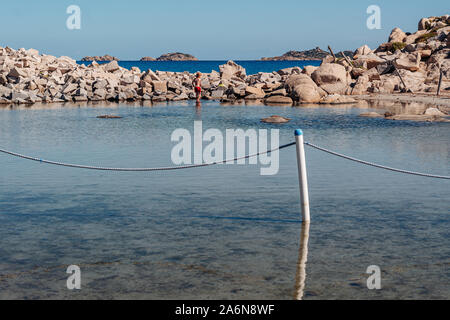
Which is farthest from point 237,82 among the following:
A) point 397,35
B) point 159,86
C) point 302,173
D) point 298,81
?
point 302,173

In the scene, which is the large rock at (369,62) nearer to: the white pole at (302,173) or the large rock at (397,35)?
the large rock at (397,35)

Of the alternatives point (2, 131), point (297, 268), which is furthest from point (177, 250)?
point (2, 131)

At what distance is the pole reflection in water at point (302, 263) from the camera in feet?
19.8

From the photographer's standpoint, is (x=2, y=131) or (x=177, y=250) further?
(x=2, y=131)

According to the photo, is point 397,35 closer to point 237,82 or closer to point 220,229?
point 237,82

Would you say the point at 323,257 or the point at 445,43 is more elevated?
the point at 445,43

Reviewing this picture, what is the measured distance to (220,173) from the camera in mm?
12977

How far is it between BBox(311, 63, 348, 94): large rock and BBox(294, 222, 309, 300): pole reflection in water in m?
34.1

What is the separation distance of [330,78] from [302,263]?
36.0 meters

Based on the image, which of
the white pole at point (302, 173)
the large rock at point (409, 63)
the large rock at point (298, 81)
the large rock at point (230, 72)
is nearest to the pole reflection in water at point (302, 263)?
the white pole at point (302, 173)
